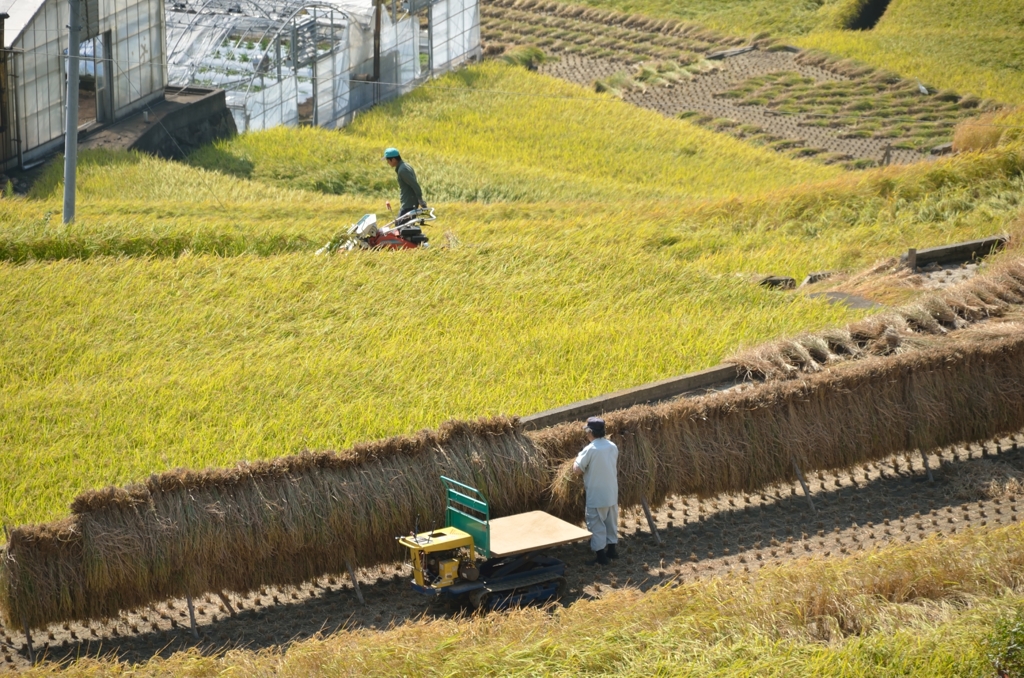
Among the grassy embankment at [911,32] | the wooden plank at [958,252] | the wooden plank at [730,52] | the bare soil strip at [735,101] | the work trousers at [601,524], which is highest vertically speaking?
the work trousers at [601,524]

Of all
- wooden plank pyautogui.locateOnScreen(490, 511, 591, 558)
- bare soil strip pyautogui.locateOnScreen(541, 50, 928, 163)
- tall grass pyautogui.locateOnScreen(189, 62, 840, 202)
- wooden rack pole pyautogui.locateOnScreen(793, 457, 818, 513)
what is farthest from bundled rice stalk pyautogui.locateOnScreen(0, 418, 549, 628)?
bare soil strip pyautogui.locateOnScreen(541, 50, 928, 163)

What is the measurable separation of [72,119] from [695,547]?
10.4m

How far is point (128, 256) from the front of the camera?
553 inches

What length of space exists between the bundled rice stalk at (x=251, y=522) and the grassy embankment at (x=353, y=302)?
873mm

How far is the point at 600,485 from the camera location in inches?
336

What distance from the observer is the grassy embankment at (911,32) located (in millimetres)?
32938

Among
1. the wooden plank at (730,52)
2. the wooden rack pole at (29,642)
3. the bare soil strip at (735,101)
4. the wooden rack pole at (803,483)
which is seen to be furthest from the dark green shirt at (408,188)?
the wooden plank at (730,52)

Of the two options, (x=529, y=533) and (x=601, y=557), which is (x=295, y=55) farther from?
(x=529, y=533)

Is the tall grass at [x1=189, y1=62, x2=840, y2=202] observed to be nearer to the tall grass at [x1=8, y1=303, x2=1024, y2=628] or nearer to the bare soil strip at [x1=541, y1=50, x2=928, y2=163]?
the bare soil strip at [x1=541, y1=50, x2=928, y2=163]

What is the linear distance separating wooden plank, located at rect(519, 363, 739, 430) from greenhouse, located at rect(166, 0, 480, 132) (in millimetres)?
17765

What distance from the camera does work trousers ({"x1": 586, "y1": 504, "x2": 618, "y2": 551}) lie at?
8.58m

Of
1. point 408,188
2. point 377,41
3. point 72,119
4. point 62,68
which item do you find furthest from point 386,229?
point 377,41

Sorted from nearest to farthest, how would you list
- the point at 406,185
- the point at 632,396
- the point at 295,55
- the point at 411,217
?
the point at 632,396 → the point at 406,185 → the point at 411,217 → the point at 295,55

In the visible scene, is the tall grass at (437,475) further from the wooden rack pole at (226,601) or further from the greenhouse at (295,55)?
the greenhouse at (295,55)
